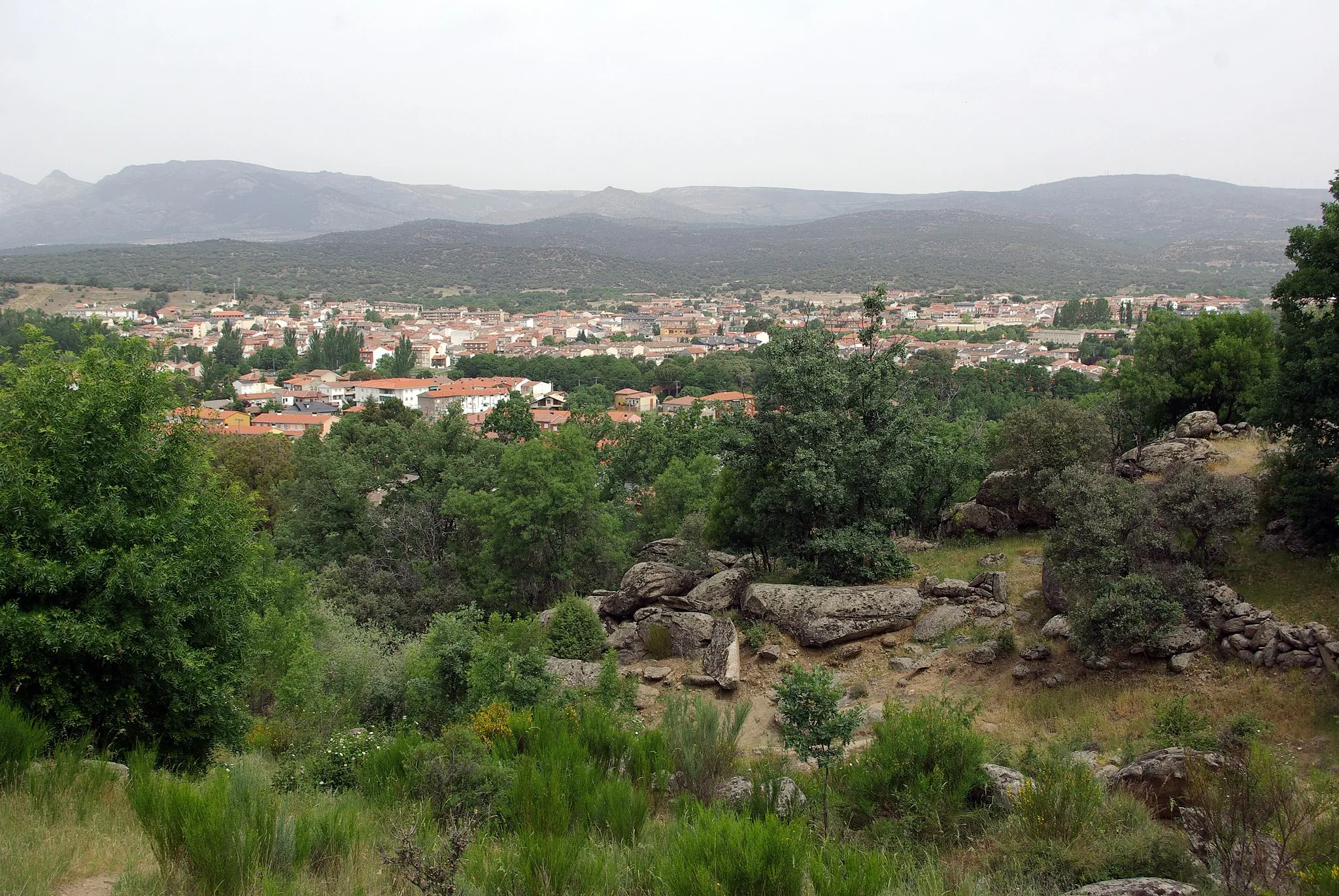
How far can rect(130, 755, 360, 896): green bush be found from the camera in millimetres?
4719

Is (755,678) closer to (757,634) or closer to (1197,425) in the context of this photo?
(757,634)

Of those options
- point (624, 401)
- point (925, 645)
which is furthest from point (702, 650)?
point (624, 401)

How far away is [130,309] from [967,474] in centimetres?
12749

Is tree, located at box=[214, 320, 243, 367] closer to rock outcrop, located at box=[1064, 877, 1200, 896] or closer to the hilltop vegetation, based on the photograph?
the hilltop vegetation

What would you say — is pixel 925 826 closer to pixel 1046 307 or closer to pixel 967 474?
pixel 967 474

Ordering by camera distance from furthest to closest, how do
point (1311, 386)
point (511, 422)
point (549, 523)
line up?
point (511, 422) → point (549, 523) → point (1311, 386)

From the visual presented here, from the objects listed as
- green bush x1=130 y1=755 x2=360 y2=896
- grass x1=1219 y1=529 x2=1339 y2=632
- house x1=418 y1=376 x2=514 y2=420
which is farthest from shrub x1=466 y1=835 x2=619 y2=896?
house x1=418 y1=376 x2=514 y2=420

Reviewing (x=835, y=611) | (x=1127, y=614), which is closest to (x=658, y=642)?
(x=835, y=611)

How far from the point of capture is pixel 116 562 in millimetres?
7293

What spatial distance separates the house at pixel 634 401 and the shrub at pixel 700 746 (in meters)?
61.5

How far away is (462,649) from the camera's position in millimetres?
10945

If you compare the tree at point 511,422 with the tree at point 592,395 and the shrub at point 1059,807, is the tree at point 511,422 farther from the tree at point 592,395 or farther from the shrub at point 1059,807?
the shrub at point 1059,807

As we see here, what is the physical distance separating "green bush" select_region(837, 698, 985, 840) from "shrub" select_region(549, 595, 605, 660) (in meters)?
7.44

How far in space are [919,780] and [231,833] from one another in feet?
16.9
